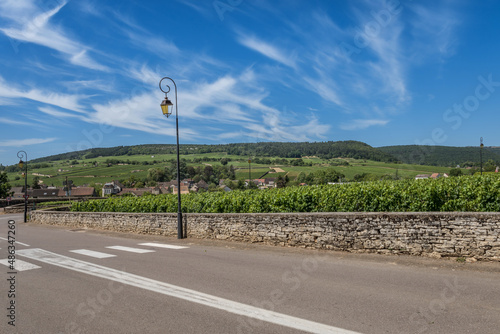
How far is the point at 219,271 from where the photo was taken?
24.2ft

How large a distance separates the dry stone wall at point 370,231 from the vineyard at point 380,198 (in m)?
0.98

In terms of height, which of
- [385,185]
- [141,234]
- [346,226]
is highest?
[385,185]

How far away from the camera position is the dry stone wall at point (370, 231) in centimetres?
750

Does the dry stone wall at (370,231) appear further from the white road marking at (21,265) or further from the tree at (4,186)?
the tree at (4,186)

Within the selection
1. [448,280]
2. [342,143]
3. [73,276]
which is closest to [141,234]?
[73,276]

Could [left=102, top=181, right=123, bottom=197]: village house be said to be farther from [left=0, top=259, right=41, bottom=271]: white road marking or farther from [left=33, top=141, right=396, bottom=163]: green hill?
[left=0, top=259, right=41, bottom=271]: white road marking

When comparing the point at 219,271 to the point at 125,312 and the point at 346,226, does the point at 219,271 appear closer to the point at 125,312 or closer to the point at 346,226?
the point at 125,312

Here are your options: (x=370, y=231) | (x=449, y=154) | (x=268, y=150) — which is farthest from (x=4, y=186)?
(x=449, y=154)

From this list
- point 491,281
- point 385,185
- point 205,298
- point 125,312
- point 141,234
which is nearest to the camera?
point 125,312

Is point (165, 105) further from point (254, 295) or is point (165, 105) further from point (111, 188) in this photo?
point (111, 188)

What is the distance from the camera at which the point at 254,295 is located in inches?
217

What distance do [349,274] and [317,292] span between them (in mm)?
1509

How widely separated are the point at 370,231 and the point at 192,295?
17.6 feet

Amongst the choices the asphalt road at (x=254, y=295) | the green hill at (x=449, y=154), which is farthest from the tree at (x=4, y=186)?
the green hill at (x=449, y=154)
